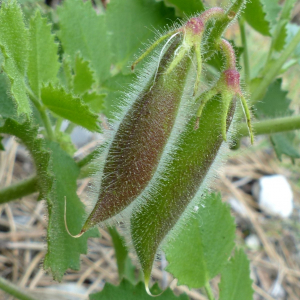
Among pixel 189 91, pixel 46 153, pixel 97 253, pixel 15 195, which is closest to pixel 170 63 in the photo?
pixel 189 91

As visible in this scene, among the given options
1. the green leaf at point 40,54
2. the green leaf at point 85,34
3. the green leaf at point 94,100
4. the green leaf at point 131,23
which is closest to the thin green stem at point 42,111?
the green leaf at point 40,54

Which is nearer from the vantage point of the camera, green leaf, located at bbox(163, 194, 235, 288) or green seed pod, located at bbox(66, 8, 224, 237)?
green seed pod, located at bbox(66, 8, 224, 237)

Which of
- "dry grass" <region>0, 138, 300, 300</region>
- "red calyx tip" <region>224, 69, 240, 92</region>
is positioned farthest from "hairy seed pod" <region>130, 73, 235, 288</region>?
"dry grass" <region>0, 138, 300, 300</region>

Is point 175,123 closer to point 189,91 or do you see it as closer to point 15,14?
point 189,91

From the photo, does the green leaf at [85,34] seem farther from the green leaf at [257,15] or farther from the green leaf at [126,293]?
the green leaf at [126,293]

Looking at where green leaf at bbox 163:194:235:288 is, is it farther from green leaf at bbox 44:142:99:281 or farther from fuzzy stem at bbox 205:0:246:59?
fuzzy stem at bbox 205:0:246:59

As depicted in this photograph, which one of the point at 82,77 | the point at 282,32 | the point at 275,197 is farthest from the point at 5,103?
the point at 275,197

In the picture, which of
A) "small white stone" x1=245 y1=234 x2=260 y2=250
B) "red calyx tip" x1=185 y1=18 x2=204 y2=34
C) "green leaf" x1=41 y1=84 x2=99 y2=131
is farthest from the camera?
"small white stone" x1=245 y1=234 x2=260 y2=250
